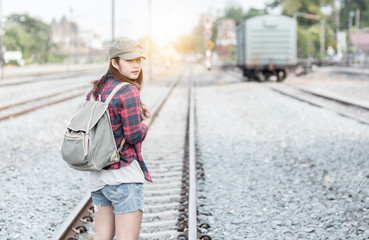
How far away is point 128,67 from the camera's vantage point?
2.58 meters

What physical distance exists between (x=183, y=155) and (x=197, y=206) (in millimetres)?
2567

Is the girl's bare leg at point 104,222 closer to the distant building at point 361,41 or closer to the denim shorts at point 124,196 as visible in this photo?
the denim shorts at point 124,196

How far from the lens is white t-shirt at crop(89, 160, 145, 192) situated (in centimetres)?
255

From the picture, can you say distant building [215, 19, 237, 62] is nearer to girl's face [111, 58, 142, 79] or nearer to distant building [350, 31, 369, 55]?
distant building [350, 31, 369, 55]

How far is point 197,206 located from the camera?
16.0 ft

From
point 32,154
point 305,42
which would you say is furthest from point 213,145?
point 305,42

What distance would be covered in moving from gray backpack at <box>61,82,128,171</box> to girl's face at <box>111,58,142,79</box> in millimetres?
221

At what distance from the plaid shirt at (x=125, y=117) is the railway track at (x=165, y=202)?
1.46 metres

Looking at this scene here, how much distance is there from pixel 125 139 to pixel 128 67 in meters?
0.40

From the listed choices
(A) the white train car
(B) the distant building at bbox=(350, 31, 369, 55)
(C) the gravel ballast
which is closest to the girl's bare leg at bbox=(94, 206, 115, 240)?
(C) the gravel ballast

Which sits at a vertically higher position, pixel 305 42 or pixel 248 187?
pixel 305 42

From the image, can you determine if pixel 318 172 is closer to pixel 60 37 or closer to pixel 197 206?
pixel 197 206

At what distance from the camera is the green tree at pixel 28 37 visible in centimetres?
7556

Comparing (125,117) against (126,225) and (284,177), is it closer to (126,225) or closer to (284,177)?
(126,225)
